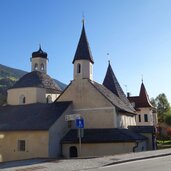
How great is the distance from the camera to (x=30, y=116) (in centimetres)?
3039

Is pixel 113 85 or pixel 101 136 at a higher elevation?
pixel 113 85

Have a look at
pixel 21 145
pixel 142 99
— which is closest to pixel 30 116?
pixel 21 145

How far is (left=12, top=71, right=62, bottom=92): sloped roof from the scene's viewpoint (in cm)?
3556

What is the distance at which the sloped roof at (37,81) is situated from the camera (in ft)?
117

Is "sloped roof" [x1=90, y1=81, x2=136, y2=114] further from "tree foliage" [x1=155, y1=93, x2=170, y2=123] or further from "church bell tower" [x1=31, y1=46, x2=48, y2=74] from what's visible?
"tree foliage" [x1=155, y1=93, x2=170, y2=123]

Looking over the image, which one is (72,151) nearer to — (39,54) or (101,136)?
(101,136)

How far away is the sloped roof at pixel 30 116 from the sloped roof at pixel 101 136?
7.94ft

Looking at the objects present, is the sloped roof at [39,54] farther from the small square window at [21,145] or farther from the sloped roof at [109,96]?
the small square window at [21,145]

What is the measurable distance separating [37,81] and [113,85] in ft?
35.1

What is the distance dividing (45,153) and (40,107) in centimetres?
707

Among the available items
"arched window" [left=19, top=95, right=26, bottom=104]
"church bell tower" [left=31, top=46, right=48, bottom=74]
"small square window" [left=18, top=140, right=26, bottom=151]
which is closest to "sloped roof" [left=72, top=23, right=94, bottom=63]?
"church bell tower" [left=31, top=46, right=48, bottom=74]

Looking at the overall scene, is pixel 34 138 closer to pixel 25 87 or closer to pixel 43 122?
pixel 43 122

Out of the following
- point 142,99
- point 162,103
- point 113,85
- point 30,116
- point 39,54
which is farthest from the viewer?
point 162,103

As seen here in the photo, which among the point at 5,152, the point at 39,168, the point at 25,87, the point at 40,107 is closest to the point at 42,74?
the point at 25,87
